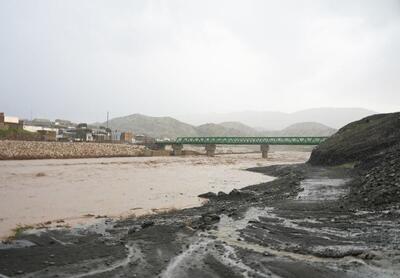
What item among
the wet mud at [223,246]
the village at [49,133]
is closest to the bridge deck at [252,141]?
the village at [49,133]

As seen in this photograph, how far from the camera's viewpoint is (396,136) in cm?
2761

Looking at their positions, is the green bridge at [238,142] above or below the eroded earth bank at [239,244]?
above

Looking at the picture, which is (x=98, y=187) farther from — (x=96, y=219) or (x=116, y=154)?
(x=116, y=154)

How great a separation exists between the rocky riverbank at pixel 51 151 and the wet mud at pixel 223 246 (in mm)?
44682

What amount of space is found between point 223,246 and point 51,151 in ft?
184

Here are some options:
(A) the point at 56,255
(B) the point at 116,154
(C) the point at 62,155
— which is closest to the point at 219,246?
(A) the point at 56,255

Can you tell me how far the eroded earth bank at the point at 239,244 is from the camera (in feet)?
21.5

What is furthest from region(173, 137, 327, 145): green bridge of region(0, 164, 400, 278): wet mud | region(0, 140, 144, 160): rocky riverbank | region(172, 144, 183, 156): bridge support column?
region(0, 164, 400, 278): wet mud

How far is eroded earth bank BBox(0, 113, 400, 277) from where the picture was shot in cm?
655

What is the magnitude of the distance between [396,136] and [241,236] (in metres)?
23.7

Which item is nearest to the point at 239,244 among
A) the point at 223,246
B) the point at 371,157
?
the point at 223,246

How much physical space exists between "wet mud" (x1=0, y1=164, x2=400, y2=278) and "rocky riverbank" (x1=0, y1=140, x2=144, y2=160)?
4468 centimetres

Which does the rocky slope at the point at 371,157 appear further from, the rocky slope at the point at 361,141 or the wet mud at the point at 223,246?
the wet mud at the point at 223,246

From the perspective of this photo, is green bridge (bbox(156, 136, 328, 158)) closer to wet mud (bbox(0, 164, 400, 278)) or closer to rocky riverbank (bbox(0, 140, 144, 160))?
rocky riverbank (bbox(0, 140, 144, 160))
